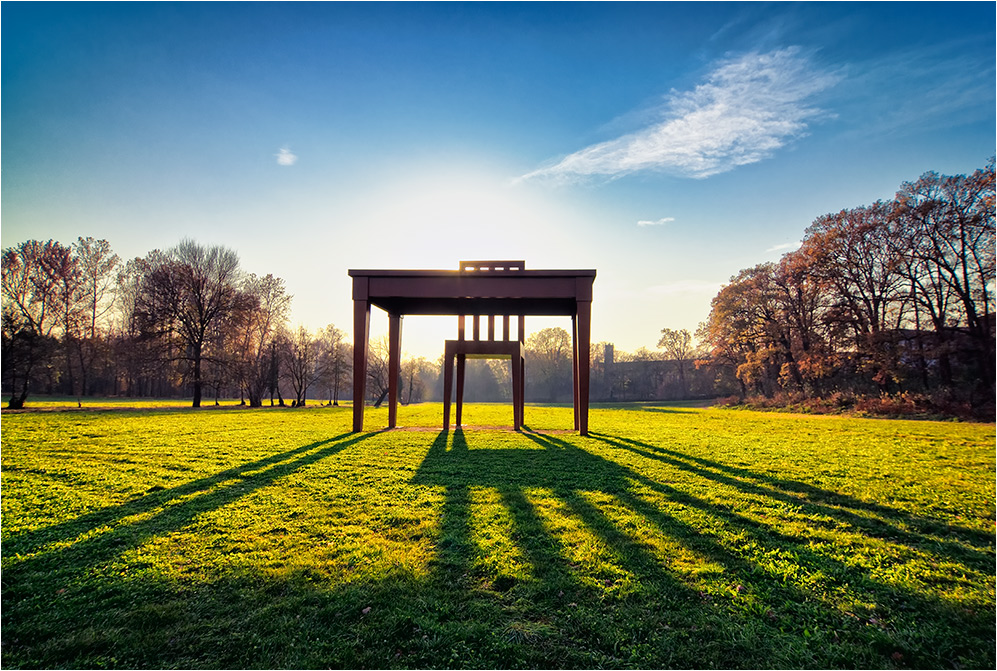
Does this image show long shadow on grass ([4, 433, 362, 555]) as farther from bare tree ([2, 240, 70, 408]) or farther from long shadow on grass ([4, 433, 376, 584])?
bare tree ([2, 240, 70, 408])

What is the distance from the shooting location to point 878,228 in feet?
56.9

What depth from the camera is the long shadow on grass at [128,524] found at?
2.40m

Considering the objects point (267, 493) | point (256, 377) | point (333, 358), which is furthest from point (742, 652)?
point (333, 358)

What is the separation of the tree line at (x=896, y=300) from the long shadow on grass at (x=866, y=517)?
47.3 feet

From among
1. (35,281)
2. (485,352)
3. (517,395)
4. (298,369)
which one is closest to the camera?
(485,352)

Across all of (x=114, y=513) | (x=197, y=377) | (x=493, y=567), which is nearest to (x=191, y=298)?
(x=197, y=377)

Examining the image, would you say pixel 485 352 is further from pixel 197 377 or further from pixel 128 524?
pixel 197 377

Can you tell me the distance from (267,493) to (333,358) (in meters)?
28.7

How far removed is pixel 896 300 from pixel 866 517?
19399 mm

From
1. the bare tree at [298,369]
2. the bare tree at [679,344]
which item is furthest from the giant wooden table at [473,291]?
the bare tree at [679,344]

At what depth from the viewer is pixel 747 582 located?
2.19 metres

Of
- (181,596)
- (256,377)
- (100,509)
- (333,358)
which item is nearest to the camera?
(181,596)

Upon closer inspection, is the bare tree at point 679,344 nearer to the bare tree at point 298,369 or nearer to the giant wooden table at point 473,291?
the bare tree at point 298,369

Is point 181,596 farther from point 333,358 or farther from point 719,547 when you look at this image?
point 333,358
